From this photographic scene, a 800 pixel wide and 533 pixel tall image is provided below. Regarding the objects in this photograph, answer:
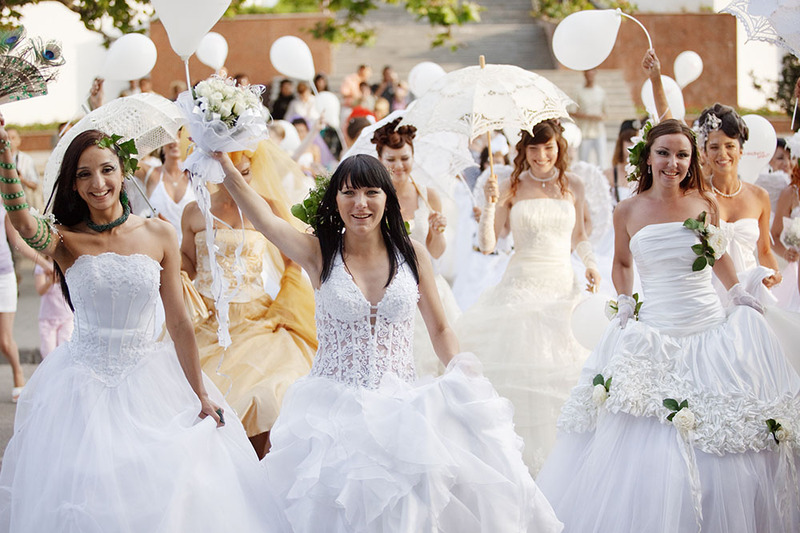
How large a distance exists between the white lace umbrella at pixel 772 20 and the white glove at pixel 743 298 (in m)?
1.23

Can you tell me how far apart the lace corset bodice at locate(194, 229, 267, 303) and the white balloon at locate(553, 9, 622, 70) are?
2.54 m

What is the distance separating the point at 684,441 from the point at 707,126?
2.58 metres

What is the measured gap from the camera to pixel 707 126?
20.7 feet

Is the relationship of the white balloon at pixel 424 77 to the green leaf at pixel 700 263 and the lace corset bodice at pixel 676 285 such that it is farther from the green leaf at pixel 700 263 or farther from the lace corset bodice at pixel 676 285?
the green leaf at pixel 700 263

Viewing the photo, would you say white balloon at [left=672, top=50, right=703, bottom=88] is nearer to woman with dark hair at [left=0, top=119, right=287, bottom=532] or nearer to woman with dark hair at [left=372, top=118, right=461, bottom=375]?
woman with dark hair at [left=372, top=118, right=461, bottom=375]

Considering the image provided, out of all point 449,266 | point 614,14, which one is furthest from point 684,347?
point 449,266

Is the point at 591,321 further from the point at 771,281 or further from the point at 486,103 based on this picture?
the point at 486,103

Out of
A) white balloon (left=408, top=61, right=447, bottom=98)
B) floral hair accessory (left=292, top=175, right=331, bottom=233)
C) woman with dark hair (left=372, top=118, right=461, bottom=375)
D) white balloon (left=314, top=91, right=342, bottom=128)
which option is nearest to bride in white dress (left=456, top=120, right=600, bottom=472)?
woman with dark hair (left=372, top=118, right=461, bottom=375)

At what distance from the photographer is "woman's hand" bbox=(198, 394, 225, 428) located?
433 centimetres

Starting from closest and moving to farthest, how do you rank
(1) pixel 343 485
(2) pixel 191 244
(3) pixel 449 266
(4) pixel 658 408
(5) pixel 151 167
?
(1) pixel 343 485
(4) pixel 658 408
(2) pixel 191 244
(5) pixel 151 167
(3) pixel 449 266

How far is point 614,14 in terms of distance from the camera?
21.4 ft

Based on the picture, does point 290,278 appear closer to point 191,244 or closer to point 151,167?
point 191,244

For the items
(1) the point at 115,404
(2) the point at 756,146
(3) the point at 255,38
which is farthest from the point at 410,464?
(3) the point at 255,38

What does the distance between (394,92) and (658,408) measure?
12914mm
